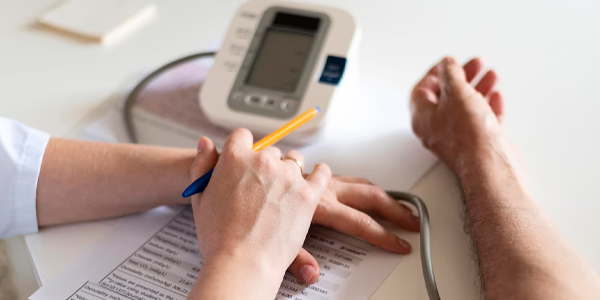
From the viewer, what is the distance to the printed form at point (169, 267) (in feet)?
1.98

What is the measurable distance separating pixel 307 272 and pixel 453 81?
0.36 m

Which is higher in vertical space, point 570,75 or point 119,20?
point 570,75

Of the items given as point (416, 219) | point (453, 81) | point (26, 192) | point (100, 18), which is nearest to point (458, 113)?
point (453, 81)

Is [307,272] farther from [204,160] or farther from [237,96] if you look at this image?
[237,96]

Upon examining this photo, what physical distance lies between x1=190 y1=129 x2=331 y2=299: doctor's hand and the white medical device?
0.15m

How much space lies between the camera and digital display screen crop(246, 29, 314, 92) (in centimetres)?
84

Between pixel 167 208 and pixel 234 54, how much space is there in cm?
27

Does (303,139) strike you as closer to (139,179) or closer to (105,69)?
(139,179)

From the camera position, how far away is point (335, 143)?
32.4 inches

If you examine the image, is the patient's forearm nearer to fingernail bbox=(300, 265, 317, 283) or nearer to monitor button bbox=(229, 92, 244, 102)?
fingernail bbox=(300, 265, 317, 283)

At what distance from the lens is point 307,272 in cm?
60

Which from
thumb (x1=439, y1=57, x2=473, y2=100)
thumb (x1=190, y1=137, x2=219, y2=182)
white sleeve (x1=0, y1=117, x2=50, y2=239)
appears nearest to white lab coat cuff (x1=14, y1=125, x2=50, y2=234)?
white sleeve (x1=0, y1=117, x2=50, y2=239)

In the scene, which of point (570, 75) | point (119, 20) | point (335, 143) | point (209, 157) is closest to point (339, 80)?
point (335, 143)

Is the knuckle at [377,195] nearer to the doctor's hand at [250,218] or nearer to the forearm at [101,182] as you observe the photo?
the doctor's hand at [250,218]
